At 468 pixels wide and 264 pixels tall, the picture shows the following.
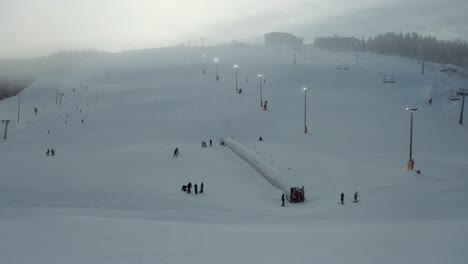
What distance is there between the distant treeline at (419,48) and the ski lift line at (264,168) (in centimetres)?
13305

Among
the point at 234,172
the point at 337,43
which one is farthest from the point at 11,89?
the point at 337,43

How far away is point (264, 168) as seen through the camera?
2848 centimetres

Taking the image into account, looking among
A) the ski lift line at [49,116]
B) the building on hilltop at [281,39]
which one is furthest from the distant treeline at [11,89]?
the building on hilltop at [281,39]

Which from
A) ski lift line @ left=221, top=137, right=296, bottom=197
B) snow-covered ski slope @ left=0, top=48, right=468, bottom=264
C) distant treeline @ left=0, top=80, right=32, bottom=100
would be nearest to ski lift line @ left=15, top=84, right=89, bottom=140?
snow-covered ski slope @ left=0, top=48, right=468, bottom=264

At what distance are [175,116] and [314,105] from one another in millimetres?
19128

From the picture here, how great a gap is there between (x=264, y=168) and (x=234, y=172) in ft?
8.47

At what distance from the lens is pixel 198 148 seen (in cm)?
3781

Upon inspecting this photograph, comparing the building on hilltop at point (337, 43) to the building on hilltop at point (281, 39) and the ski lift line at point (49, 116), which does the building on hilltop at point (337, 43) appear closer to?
the building on hilltop at point (281, 39)

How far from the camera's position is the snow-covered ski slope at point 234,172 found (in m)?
11.7

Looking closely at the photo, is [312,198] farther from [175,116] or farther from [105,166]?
[175,116]

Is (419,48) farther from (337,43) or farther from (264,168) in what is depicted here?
(264,168)

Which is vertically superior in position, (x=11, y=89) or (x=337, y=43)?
(x=337, y=43)

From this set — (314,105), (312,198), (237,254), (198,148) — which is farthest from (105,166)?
(314,105)

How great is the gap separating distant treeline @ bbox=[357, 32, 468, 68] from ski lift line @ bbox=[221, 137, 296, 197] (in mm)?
133054
